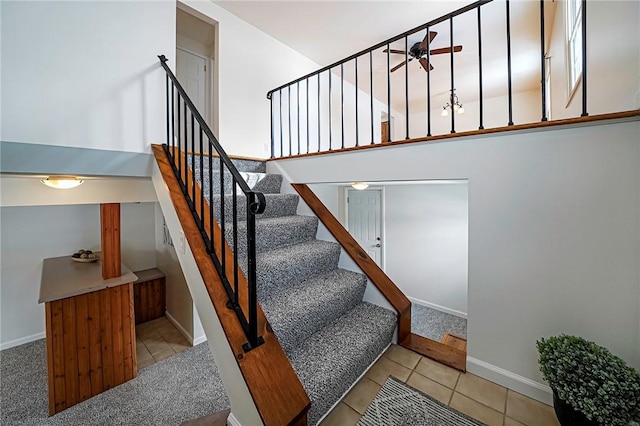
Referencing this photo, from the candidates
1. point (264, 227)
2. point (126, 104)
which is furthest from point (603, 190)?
point (126, 104)

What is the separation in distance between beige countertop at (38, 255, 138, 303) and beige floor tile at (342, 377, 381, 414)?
89.7 inches

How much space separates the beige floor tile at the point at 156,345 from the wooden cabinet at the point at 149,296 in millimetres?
A: 588

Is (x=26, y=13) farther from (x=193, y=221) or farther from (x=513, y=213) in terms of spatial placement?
(x=513, y=213)

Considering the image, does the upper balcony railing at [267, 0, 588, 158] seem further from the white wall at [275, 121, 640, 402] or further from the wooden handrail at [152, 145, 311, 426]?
the wooden handrail at [152, 145, 311, 426]

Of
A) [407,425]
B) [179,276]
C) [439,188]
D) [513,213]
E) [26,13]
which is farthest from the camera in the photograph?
[439,188]

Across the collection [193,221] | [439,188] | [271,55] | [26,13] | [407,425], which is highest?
[271,55]

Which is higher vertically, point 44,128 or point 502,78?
point 502,78

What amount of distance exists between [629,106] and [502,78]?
4.45m

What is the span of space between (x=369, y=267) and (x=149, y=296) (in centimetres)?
355

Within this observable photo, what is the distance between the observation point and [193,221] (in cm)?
158

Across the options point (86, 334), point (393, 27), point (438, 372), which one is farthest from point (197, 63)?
point (438, 372)

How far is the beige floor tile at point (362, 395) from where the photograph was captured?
132 centimetres

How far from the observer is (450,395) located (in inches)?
54.6

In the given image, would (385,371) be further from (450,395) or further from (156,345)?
(156,345)
